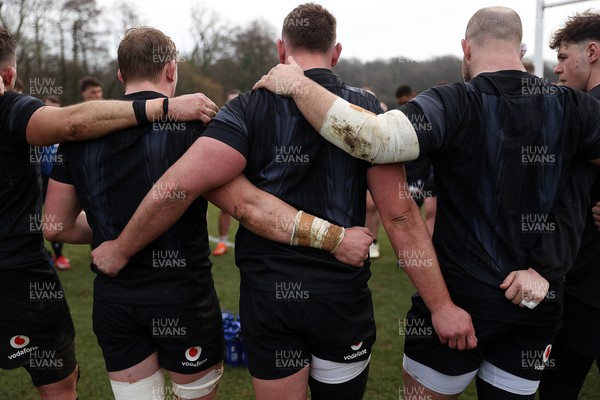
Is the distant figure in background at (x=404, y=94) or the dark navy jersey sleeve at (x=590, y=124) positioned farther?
the distant figure in background at (x=404, y=94)

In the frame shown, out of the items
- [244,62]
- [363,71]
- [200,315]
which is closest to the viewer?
[200,315]

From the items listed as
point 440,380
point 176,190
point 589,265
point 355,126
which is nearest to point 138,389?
point 176,190

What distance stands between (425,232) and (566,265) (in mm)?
679

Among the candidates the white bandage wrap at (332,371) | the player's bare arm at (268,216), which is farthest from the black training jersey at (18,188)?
the white bandage wrap at (332,371)

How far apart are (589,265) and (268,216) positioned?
1.91 m

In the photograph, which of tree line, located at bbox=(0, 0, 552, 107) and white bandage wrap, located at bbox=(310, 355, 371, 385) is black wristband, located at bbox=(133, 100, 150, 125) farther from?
tree line, located at bbox=(0, 0, 552, 107)

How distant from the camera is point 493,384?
8.07 feet

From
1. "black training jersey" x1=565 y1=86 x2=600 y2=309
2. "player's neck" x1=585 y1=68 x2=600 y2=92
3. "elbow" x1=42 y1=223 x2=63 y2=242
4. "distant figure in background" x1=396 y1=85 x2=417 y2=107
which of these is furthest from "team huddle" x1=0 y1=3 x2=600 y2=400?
"distant figure in background" x1=396 y1=85 x2=417 y2=107

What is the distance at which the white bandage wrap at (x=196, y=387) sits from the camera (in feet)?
9.05

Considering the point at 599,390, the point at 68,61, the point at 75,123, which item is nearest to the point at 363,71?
the point at 68,61

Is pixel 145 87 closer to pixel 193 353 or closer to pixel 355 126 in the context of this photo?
pixel 355 126

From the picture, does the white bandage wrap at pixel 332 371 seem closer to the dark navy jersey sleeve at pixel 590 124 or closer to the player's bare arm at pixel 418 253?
the player's bare arm at pixel 418 253

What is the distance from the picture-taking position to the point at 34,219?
9.66 feet

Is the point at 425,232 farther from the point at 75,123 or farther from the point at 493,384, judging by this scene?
the point at 75,123
